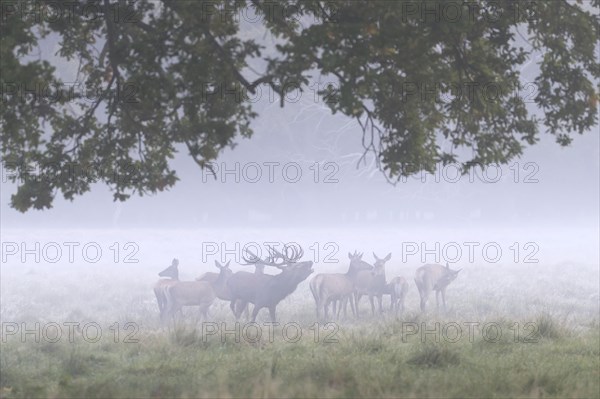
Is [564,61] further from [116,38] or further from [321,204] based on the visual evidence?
[321,204]

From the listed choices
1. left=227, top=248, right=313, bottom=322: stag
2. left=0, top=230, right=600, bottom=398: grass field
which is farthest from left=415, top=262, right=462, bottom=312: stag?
left=227, top=248, right=313, bottom=322: stag

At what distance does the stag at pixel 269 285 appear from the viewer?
22.9 metres

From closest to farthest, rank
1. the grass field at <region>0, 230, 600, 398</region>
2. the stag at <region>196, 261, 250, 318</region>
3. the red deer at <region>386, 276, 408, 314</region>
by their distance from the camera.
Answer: the grass field at <region>0, 230, 600, 398</region>
the stag at <region>196, 261, 250, 318</region>
the red deer at <region>386, 276, 408, 314</region>

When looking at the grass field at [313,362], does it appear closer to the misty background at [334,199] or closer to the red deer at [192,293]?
the red deer at [192,293]

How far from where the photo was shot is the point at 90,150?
12406 mm

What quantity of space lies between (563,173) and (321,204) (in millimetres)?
23931

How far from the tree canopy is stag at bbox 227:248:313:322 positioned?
10.6 meters

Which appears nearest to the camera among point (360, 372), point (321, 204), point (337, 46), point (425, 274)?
point (337, 46)

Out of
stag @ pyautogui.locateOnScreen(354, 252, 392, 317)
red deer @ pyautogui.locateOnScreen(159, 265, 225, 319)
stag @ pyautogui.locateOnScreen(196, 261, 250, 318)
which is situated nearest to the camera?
stag @ pyautogui.locateOnScreen(196, 261, 250, 318)

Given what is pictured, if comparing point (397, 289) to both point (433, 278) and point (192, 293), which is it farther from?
point (192, 293)

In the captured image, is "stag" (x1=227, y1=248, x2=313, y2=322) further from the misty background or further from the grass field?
the misty background

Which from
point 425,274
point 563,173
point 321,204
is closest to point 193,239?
point 321,204

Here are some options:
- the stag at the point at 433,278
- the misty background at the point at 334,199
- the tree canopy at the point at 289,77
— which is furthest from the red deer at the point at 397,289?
the misty background at the point at 334,199

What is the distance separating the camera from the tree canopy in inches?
392
